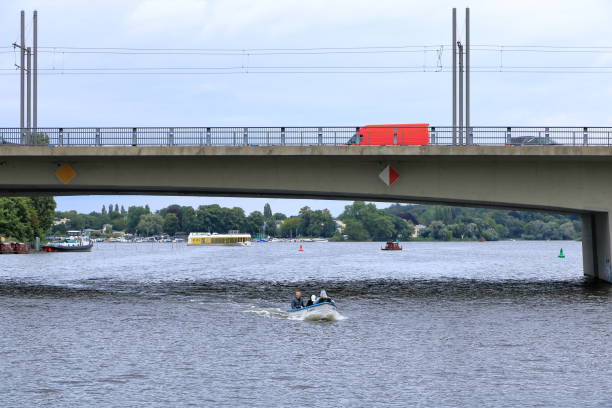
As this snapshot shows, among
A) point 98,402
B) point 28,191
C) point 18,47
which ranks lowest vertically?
point 98,402

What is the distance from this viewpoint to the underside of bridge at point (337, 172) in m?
46.8

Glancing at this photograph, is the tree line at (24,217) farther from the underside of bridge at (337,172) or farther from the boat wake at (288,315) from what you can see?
the boat wake at (288,315)

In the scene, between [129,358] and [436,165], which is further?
[436,165]

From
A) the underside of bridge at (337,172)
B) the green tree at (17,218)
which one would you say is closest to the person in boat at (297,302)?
the underside of bridge at (337,172)

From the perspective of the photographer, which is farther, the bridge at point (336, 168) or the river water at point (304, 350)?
the bridge at point (336, 168)

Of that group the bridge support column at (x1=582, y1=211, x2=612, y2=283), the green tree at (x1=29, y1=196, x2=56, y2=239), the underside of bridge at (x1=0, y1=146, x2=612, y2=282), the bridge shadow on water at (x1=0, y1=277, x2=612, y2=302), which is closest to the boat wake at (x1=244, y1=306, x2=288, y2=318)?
the bridge shadow on water at (x1=0, y1=277, x2=612, y2=302)

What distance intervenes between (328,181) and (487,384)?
27216mm

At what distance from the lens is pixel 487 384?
22672 mm

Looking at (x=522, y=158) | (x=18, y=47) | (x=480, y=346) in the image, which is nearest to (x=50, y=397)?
(x=480, y=346)

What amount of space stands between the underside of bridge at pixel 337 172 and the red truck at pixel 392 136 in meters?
0.99

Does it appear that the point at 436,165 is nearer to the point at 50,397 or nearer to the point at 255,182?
the point at 255,182

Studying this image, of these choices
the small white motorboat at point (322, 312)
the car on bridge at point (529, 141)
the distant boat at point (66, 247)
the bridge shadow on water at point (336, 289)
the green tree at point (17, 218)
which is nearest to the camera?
the small white motorboat at point (322, 312)

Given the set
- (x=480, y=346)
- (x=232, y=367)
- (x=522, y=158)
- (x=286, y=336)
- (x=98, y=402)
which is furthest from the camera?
(x=522, y=158)

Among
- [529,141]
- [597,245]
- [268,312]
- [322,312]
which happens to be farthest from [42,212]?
A: [322,312]
